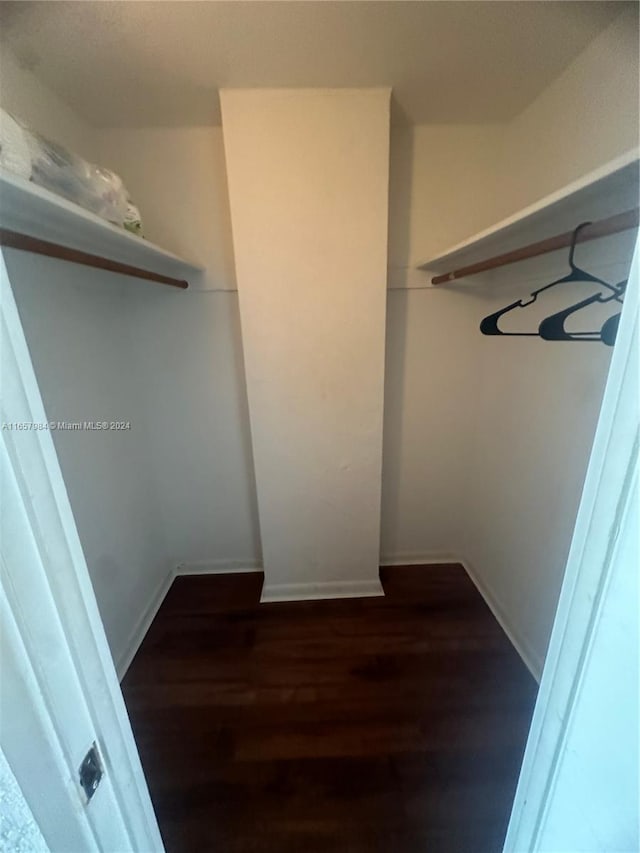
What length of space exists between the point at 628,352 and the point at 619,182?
663mm

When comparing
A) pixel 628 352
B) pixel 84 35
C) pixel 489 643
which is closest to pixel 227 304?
pixel 84 35

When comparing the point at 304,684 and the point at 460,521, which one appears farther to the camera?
the point at 460,521

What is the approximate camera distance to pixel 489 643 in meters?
1.80

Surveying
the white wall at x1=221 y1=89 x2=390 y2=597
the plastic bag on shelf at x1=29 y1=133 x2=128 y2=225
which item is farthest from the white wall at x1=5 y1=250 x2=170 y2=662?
the white wall at x1=221 y1=89 x2=390 y2=597

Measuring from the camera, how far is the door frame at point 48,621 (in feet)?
1.39

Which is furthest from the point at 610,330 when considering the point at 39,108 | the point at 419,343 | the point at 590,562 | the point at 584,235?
the point at 39,108

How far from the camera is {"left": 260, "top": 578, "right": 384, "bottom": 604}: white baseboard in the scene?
2.12 metres

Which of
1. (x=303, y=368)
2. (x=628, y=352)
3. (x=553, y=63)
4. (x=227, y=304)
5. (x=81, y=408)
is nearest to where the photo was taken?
(x=628, y=352)

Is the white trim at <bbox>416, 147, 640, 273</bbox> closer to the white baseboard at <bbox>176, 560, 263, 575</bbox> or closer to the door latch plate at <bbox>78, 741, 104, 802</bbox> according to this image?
the door latch plate at <bbox>78, 741, 104, 802</bbox>

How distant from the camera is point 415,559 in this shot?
2.38 m

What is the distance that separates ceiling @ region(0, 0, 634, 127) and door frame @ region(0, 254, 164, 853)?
126cm

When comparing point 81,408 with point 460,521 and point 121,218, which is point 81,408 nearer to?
point 121,218

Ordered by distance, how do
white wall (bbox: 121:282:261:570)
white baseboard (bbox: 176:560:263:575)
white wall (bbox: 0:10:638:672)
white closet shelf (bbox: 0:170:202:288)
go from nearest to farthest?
white closet shelf (bbox: 0:170:202:288)
white wall (bbox: 0:10:638:672)
white wall (bbox: 121:282:261:570)
white baseboard (bbox: 176:560:263:575)

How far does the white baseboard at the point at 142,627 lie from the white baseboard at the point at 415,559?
1.35 metres
